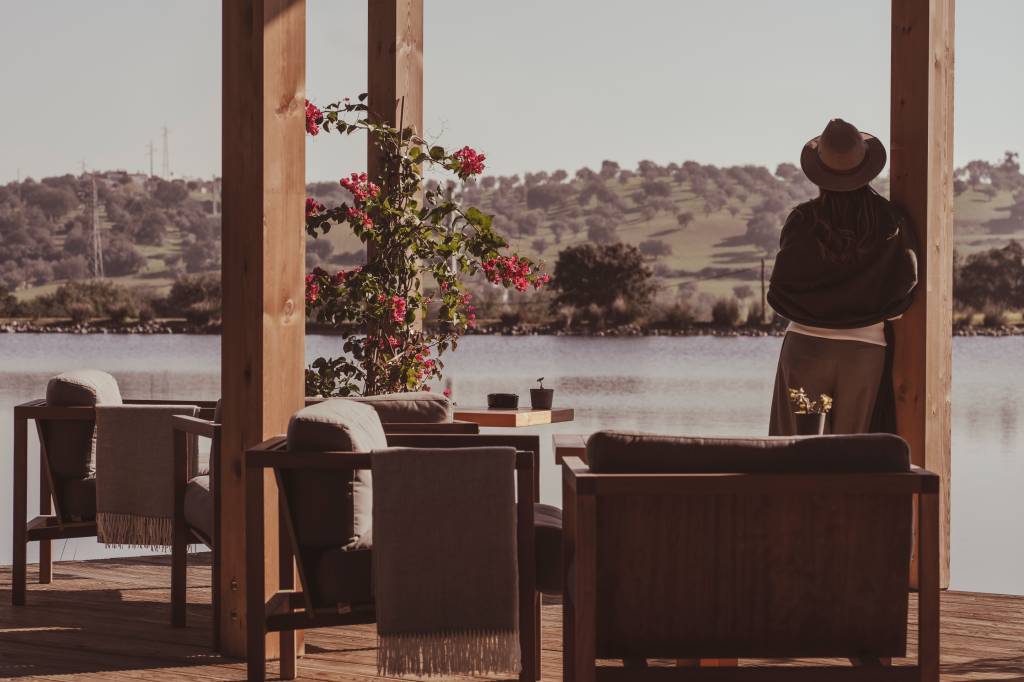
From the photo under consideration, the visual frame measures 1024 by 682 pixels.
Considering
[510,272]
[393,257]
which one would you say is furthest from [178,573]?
[510,272]

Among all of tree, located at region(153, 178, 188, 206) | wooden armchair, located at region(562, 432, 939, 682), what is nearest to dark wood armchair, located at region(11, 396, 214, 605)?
wooden armchair, located at region(562, 432, 939, 682)

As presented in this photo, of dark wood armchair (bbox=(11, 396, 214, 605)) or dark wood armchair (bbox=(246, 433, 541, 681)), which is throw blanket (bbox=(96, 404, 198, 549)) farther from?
dark wood armchair (bbox=(246, 433, 541, 681))

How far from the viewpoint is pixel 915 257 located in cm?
410

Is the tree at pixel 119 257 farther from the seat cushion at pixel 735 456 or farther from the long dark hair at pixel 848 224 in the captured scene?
the seat cushion at pixel 735 456

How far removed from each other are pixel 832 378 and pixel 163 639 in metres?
2.35

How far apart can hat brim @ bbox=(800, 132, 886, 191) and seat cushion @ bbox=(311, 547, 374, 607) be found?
6.83 ft

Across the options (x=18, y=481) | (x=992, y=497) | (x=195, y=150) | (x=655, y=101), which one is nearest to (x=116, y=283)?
(x=195, y=150)

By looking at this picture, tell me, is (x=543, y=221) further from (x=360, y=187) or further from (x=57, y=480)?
(x=57, y=480)

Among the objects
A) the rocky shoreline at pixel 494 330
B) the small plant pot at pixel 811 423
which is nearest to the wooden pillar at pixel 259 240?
the small plant pot at pixel 811 423

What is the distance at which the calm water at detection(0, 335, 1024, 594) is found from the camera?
6395mm

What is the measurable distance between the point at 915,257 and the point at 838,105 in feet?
17.4

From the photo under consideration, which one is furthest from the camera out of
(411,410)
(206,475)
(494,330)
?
(494,330)

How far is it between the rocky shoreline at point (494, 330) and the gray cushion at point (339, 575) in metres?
3.61

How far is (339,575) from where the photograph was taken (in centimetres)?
274
